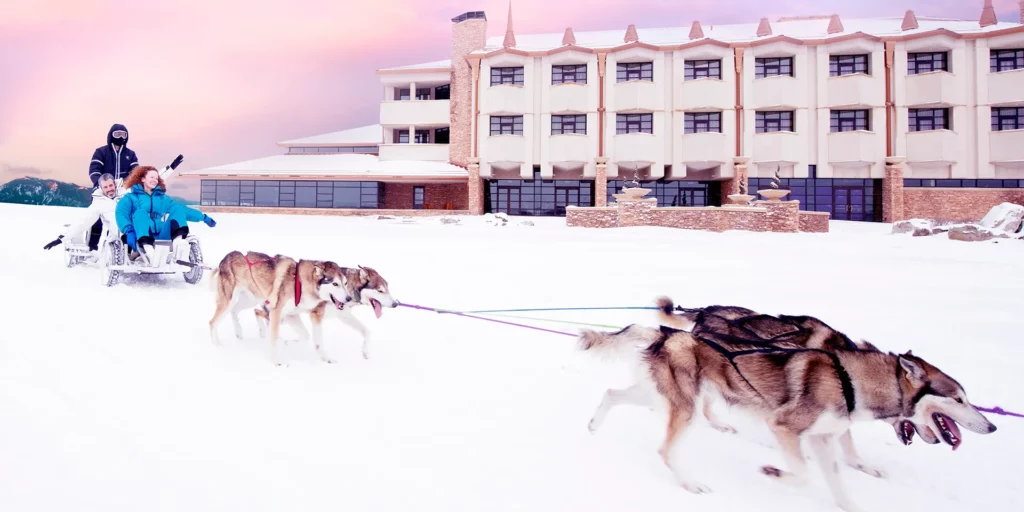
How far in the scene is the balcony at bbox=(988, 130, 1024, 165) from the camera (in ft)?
93.5

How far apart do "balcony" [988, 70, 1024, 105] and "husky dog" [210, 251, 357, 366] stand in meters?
38.7

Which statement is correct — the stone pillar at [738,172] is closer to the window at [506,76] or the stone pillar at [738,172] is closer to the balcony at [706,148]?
the balcony at [706,148]

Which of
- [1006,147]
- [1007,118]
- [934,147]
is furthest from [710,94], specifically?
[1007,118]

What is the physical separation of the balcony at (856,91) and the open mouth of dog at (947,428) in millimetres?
33340

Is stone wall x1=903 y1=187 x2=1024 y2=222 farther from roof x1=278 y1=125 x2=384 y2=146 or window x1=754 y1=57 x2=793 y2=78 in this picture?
roof x1=278 y1=125 x2=384 y2=146

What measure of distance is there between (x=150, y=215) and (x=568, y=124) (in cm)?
2673

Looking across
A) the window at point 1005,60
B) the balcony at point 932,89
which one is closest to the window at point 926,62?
the balcony at point 932,89

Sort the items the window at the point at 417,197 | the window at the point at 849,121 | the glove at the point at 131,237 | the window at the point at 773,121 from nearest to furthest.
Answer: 1. the glove at the point at 131,237
2. the window at the point at 849,121
3. the window at the point at 773,121
4. the window at the point at 417,197

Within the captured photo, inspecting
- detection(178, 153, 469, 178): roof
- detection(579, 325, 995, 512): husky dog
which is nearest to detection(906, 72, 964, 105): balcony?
detection(178, 153, 469, 178): roof

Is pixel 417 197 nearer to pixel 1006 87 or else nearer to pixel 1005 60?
pixel 1006 87

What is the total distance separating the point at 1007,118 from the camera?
96.1 ft

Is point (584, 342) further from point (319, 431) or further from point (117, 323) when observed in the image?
point (117, 323)

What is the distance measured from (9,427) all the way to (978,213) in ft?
128

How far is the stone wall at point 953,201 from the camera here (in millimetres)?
28609
